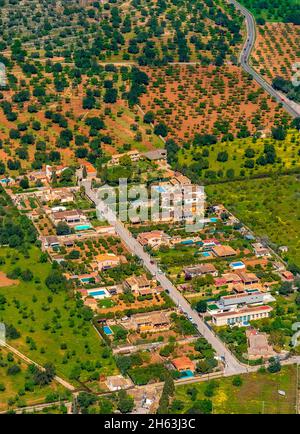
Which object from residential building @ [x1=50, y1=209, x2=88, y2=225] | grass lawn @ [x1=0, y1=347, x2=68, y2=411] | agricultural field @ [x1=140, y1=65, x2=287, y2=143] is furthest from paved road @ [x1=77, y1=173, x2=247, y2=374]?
agricultural field @ [x1=140, y1=65, x2=287, y2=143]

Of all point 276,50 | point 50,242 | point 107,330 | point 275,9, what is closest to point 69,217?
point 50,242

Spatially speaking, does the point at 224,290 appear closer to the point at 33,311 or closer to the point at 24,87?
the point at 33,311

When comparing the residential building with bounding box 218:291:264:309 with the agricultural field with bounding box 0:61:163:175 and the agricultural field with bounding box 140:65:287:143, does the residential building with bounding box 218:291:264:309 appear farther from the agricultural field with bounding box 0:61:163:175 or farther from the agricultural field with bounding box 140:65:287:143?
the agricultural field with bounding box 140:65:287:143

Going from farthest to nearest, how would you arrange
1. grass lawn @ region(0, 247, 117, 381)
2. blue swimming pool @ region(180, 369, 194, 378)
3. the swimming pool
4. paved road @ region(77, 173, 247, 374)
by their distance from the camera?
the swimming pool
paved road @ region(77, 173, 247, 374)
grass lawn @ region(0, 247, 117, 381)
blue swimming pool @ region(180, 369, 194, 378)

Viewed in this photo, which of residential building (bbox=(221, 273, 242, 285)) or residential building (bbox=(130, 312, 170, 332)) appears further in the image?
residential building (bbox=(221, 273, 242, 285))

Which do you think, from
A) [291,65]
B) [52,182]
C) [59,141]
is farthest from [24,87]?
[291,65]

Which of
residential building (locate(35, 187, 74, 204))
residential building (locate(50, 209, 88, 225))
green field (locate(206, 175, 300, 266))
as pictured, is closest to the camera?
green field (locate(206, 175, 300, 266))
